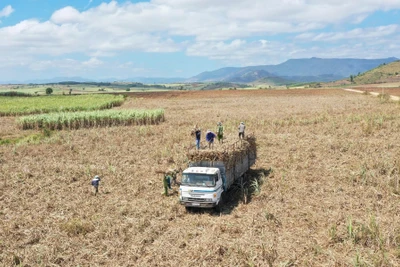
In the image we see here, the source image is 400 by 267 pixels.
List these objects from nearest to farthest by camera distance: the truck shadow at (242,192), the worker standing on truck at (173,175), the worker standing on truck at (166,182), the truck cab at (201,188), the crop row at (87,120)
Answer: the truck cab at (201,188), the truck shadow at (242,192), the worker standing on truck at (166,182), the worker standing on truck at (173,175), the crop row at (87,120)

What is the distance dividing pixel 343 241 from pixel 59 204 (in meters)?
14.2

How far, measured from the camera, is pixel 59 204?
19.0 metres

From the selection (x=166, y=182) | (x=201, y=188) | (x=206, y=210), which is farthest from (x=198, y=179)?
(x=166, y=182)

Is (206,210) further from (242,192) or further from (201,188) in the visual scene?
(242,192)

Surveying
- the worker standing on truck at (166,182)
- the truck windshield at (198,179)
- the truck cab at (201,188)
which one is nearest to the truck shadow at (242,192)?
the truck cab at (201,188)

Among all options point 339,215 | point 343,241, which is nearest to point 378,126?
point 339,215

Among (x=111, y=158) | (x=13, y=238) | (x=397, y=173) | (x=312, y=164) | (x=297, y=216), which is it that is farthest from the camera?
(x=111, y=158)

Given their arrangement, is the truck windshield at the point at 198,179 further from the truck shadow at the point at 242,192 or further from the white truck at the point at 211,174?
the truck shadow at the point at 242,192

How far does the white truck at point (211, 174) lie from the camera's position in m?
17.5

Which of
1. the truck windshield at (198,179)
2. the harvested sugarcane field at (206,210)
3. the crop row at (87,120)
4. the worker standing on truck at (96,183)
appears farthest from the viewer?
the crop row at (87,120)

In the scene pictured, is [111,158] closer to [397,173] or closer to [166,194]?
[166,194]

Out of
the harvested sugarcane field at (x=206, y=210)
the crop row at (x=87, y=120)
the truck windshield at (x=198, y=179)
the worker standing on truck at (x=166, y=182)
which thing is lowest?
the harvested sugarcane field at (x=206, y=210)

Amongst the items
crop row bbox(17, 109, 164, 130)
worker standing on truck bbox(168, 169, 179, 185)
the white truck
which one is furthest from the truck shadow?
crop row bbox(17, 109, 164, 130)

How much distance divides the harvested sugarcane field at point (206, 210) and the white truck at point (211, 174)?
321 millimetres
